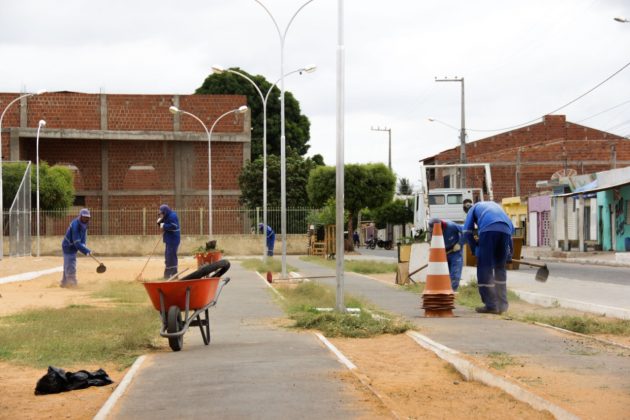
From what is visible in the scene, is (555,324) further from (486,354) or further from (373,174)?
(373,174)

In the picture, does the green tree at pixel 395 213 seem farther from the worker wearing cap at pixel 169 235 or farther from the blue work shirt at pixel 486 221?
the blue work shirt at pixel 486 221

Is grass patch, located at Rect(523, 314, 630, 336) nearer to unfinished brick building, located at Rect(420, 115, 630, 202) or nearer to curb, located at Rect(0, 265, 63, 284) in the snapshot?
curb, located at Rect(0, 265, 63, 284)

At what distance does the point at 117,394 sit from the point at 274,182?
2294 inches

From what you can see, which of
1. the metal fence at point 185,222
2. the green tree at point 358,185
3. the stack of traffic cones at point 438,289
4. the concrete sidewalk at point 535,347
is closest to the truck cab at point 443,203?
the metal fence at point 185,222

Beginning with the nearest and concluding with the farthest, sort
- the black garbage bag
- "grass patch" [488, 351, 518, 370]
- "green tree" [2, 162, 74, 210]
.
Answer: the black garbage bag < "grass patch" [488, 351, 518, 370] < "green tree" [2, 162, 74, 210]

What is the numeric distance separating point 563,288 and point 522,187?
177 feet

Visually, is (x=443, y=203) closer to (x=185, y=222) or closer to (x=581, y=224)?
(x=581, y=224)

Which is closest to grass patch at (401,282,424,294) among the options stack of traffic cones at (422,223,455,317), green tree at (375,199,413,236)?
stack of traffic cones at (422,223,455,317)

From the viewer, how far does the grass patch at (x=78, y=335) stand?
10547mm

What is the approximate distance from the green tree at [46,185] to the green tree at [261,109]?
23642 millimetres

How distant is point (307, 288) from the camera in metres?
20.5

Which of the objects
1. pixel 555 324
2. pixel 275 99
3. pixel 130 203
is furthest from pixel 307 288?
pixel 275 99

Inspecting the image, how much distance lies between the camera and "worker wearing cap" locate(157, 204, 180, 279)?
2142 centimetres

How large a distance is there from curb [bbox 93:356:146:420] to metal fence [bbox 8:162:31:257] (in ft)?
91.7
